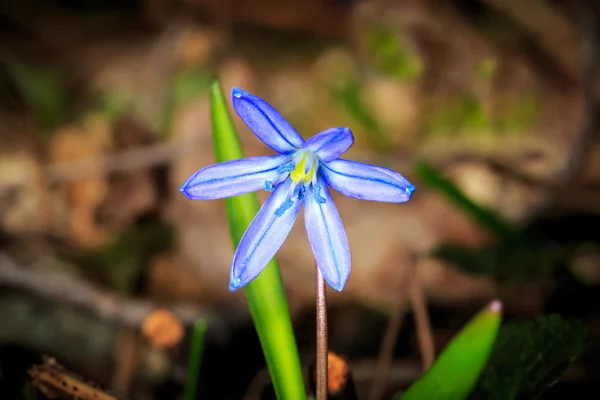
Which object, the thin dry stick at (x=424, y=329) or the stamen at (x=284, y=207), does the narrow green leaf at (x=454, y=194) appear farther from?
the stamen at (x=284, y=207)

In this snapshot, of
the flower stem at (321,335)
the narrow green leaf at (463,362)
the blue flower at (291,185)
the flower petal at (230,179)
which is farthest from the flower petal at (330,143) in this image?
the narrow green leaf at (463,362)

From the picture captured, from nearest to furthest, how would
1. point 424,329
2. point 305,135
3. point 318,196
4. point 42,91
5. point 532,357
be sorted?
point 318,196, point 532,357, point 424,329, point 305,135, point 42,91

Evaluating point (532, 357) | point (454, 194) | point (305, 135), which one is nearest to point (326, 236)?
point (532, 357)

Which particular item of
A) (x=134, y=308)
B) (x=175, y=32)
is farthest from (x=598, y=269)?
(x=175, y=32)

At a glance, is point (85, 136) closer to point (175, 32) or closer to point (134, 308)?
point (175, 32)

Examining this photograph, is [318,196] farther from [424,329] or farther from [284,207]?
[424,329]

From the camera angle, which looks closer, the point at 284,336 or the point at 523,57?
the point at 284,336
